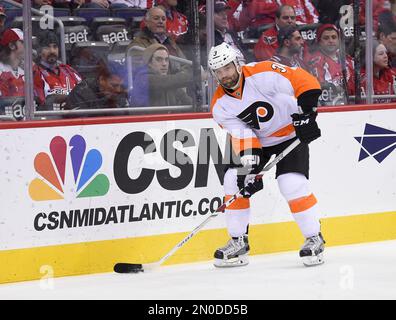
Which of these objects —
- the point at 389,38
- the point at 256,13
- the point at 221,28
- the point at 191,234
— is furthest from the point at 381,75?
the point at 191,234

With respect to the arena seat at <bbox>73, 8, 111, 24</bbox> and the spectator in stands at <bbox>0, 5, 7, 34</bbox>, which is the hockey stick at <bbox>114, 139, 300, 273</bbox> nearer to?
the arena seat at <bbox>73, 8, 111, 24</bbox>

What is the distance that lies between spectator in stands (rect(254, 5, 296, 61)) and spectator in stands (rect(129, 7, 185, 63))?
22.4 inches

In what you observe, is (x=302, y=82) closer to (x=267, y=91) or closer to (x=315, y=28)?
(x=267, y=91)

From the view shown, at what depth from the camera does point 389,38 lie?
656 cm

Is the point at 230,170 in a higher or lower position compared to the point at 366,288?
higher

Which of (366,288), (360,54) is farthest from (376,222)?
(366,288)

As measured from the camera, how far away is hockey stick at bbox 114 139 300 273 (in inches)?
214

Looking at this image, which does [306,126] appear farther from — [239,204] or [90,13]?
[90,13]

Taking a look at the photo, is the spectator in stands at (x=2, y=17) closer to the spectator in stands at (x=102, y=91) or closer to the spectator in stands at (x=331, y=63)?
the spectator in stands at (x=102, y=91)

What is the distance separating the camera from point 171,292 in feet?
→ 16.2

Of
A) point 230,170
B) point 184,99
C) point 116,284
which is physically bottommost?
point 116,284

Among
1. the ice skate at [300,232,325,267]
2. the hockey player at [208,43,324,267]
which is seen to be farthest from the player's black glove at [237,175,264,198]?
the ice skate at [300,232,325,267]
